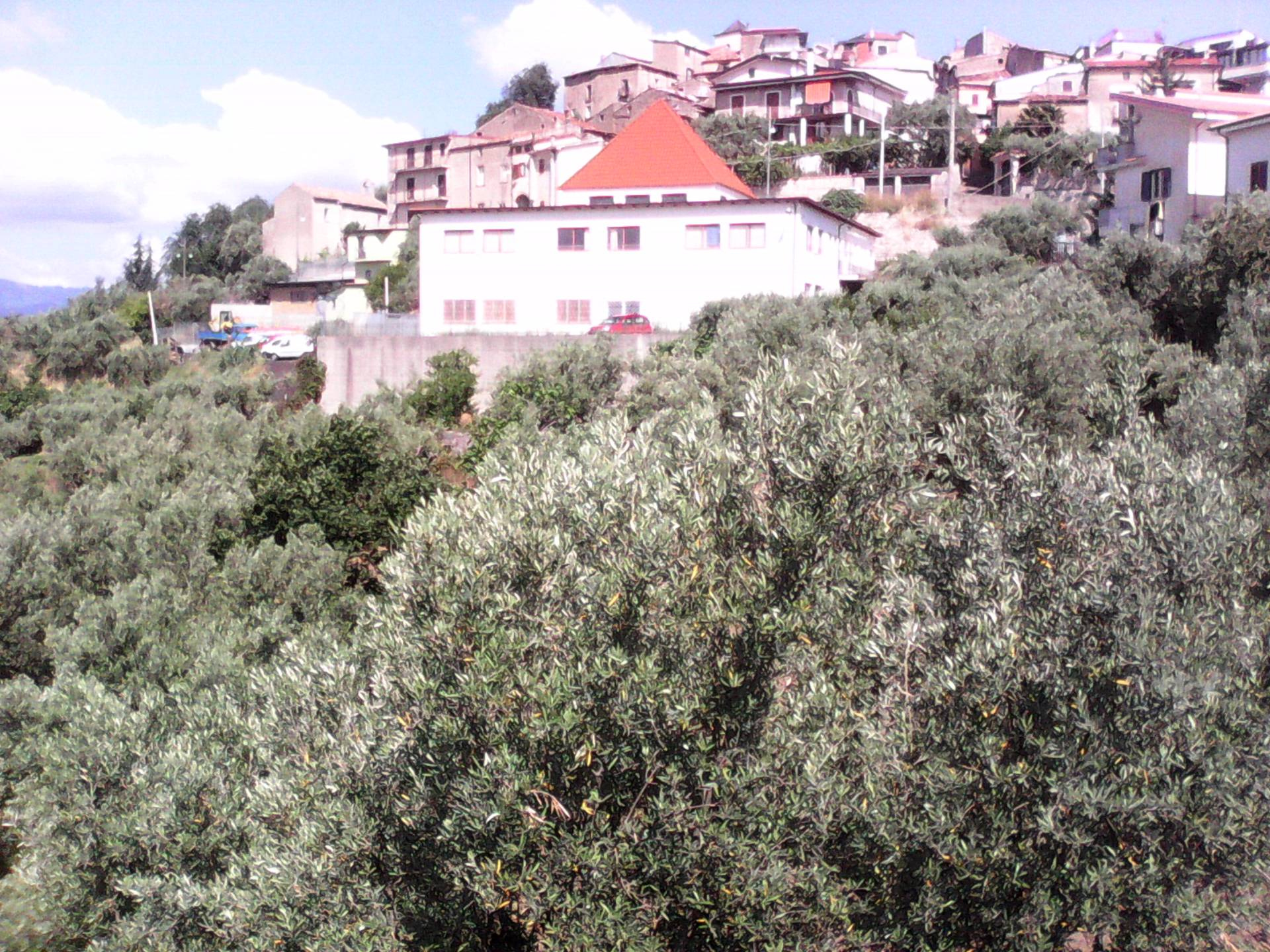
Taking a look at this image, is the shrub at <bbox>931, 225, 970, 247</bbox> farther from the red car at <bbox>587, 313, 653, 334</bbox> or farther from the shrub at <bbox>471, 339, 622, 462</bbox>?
the shrub at <bbox>471, 339, 622, 462</bbox>

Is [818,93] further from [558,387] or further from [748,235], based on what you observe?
[558,387]

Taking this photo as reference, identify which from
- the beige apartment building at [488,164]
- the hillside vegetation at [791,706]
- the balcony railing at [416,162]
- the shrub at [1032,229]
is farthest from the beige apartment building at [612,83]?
the hillside vegetation at [791,706]

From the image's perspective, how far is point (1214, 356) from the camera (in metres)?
22.4

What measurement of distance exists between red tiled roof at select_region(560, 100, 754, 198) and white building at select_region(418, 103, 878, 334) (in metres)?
5.51

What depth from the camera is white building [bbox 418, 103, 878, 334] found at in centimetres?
4053

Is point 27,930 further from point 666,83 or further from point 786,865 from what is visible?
point 666,83

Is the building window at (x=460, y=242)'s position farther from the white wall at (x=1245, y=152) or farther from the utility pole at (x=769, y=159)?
the white wall at (x=1245, y=152)

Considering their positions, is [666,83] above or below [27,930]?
above

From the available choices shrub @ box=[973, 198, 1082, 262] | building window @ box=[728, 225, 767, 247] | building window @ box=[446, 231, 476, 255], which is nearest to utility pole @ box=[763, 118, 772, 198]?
shrub @ box=[973, 198, 1082, 262]

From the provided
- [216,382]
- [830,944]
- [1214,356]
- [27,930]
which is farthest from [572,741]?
[216,382]

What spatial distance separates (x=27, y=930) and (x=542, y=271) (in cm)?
3127

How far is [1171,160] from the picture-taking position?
43469 mm

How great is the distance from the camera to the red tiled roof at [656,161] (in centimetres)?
4825

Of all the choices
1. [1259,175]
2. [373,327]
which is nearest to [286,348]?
[373,327]
